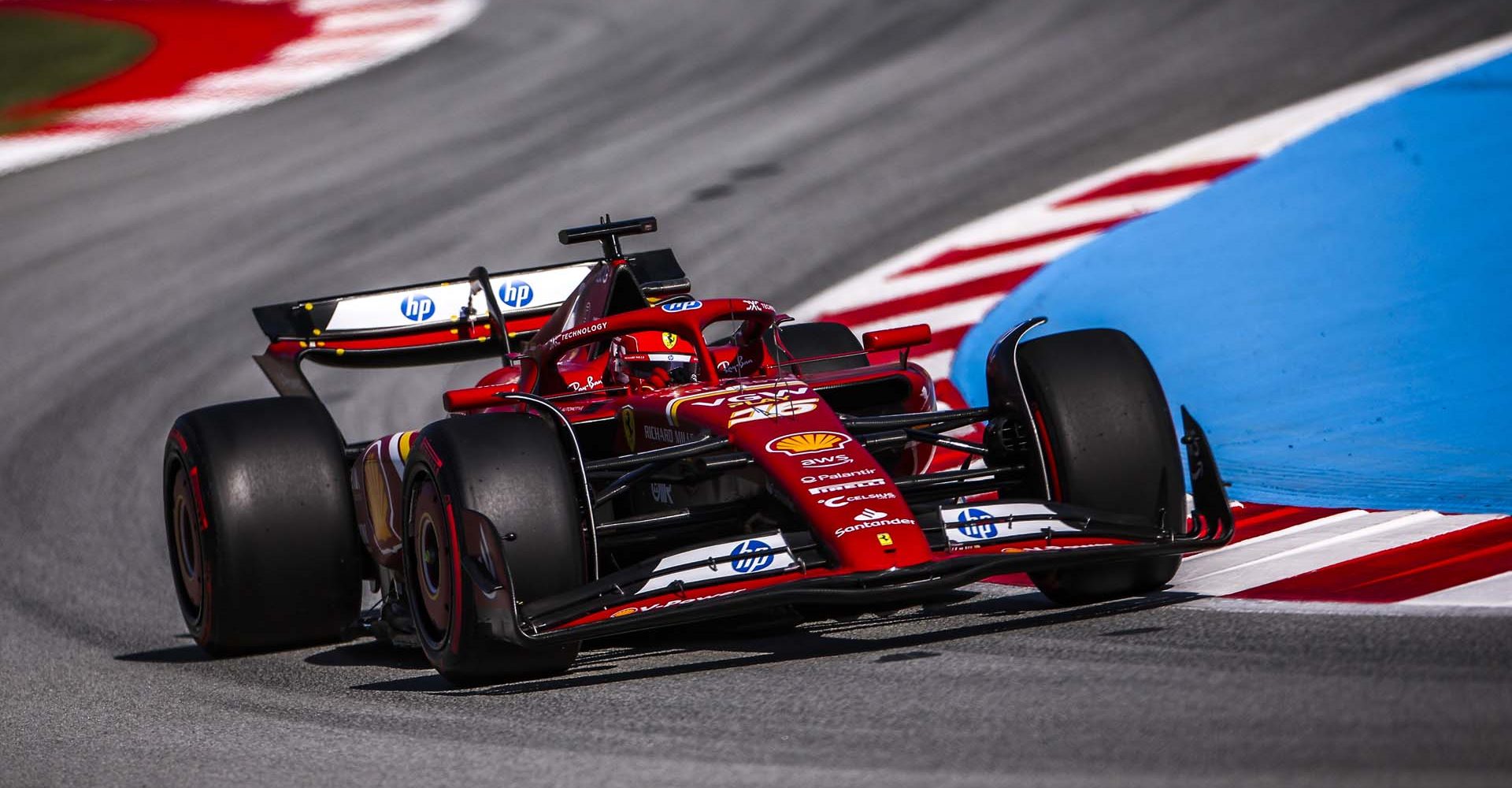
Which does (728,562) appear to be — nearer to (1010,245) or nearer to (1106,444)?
(1106,444)

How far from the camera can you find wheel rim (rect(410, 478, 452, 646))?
590cm

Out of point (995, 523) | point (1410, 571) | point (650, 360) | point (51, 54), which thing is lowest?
point (1410, 571)

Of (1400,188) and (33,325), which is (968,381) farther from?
(33,325)

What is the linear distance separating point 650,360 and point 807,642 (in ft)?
5.49

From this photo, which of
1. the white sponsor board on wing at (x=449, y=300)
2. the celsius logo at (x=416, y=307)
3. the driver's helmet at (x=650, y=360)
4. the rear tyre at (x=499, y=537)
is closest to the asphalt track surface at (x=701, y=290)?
the rear tyre at (x=499, y=537)

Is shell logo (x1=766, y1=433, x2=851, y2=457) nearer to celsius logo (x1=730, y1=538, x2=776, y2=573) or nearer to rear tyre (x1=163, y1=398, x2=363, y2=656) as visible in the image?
celsius logo (x1=730, y1=538, x2=776, y2=573)

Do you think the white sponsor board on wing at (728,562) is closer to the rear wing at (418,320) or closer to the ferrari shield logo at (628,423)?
the ferrari shield logo at (628,423)

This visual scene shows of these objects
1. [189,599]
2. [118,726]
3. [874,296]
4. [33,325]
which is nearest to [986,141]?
[874,296]

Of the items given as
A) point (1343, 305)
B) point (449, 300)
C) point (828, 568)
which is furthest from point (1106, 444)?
point (1343, 305)

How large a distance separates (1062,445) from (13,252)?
1167 centimetres

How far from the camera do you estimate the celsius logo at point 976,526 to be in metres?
5.76

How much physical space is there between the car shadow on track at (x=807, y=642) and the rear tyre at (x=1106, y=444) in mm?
91

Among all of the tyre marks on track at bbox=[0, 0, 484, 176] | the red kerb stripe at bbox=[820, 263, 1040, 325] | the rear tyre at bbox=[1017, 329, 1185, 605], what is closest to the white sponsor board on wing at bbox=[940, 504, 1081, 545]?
the rear tyre at bbox=[1017, 329, 1185, 605]

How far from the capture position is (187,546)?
7605 millimetres
